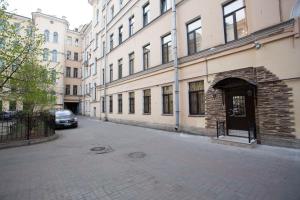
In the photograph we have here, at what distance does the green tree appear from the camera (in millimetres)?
8461

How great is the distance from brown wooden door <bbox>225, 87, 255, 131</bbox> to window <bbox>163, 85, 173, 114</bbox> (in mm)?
4147

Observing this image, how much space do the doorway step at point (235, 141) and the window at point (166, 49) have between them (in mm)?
6513

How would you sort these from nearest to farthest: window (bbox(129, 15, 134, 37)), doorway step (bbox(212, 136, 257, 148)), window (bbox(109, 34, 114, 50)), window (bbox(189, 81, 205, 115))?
doorway step (bbox(212, 136, 257, 148)) < window (bbox(189, 81, 205, 115)) < window (bbox(129, 15, 134, 37)) < window (bbox(109, 34, 114, 50))

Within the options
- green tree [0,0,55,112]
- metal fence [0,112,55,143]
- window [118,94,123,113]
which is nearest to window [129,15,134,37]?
window [118,94,123,113]

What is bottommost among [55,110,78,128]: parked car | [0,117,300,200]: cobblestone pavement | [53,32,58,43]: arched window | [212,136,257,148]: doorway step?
[0,117,300,200]: cobblestone pavement

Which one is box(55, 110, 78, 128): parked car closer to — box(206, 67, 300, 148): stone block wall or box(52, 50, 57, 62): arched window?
box(206, 67, 300, 148): stone block wall

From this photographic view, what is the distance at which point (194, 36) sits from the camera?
11203mm

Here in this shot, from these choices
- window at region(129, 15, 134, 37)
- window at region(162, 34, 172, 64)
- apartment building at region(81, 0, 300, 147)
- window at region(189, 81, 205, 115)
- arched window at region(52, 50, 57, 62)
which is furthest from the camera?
arched window at region(52, 50, 57, 62)

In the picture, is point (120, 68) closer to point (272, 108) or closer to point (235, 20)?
point (235, 20)

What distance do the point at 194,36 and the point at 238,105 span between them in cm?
486

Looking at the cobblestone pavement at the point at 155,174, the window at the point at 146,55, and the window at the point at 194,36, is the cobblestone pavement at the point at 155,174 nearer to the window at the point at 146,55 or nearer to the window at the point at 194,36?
the window at the point at 194,36

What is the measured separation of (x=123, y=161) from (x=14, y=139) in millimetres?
6869

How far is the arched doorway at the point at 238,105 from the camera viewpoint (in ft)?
26.7

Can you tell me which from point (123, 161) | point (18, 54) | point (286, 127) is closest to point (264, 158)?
point (286, 127)
